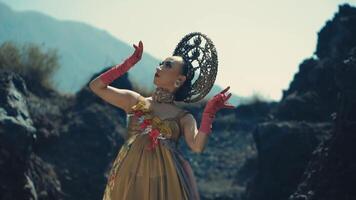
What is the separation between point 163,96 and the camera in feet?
19.5

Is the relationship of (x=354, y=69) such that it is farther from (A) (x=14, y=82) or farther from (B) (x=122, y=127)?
(B) (x=122, y=127)

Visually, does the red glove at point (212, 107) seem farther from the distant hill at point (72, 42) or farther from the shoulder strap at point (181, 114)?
the distant hill at point (72, 42)

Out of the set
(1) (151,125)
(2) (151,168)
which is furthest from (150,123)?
(2) (151,168)

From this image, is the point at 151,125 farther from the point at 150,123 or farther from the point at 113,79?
the point at 113,79

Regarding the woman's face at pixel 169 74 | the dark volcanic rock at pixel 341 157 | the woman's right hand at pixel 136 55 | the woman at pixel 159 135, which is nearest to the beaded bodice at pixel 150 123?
the woman at pixel 159 135

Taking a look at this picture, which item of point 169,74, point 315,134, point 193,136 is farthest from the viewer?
point 315,134

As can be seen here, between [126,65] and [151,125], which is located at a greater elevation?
[126,65]

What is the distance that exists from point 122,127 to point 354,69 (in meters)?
8.11

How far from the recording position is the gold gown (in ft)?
18.1

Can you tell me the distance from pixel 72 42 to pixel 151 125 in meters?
73.2

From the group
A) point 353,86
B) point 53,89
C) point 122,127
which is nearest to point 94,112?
point 122,127

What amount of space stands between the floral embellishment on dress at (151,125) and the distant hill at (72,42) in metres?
55.9

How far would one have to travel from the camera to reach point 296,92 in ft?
52.4

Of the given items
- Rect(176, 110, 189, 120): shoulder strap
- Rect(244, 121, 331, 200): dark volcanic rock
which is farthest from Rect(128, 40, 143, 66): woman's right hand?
Rect(244, 121, 331, 200): dark volcanic rock
